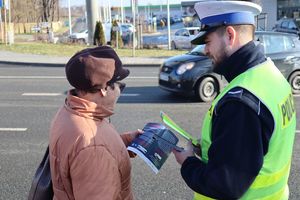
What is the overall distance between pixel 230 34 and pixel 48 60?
1877 centimetres

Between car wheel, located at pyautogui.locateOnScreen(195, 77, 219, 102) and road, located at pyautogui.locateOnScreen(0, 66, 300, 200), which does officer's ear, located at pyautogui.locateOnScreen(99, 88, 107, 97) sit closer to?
road, located at pyautogui.locateOnScreen(0, 66, 300, 200)

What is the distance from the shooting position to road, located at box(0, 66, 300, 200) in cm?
494

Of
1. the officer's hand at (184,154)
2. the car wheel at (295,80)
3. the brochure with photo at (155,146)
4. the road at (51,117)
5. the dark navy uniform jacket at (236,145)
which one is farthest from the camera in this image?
the car wheel at (295,80)

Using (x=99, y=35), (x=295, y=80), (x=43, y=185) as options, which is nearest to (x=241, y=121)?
(x=43, y=185)

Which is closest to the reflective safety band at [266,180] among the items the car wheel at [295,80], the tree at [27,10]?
the car wheel at [295,80]

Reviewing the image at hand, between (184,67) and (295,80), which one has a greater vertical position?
(184,67)

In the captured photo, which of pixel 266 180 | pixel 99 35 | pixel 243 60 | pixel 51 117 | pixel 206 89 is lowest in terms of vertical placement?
pixel 51 117

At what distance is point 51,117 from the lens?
8531 mm

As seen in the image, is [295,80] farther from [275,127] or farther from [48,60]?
[48,60]

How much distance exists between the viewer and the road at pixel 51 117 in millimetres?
4938

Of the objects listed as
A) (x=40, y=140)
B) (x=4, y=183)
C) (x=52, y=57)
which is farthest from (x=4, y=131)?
(x=52, y=57)

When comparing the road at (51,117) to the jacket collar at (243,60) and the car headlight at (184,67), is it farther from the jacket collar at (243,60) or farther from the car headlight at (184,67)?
the jacket collar at (243,60)

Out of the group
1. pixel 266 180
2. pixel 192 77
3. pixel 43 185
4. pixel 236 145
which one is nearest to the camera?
pixel 236 145

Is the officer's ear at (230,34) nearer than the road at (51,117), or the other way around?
the officer's ear at (230,34)
